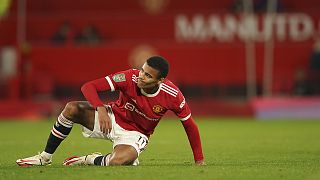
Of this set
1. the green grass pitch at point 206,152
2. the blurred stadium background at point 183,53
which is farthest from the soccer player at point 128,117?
the blurred stadium background at point 183,53

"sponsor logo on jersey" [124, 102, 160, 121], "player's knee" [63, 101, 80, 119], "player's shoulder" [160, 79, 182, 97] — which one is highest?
"player's shoulder" [160, 79, 182, 97]

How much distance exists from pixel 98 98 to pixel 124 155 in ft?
2.59

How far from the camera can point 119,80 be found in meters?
9.73

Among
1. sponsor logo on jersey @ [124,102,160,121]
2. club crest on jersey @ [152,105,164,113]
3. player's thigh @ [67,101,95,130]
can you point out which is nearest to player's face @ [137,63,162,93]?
club crest on jersey @ [152,105,164,113]

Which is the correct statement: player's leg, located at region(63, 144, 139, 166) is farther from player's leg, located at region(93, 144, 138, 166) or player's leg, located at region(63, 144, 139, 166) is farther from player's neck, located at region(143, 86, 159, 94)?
player's neck, located at region(143, 86, 159, 94)

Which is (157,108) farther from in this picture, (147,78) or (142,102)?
(147,78)

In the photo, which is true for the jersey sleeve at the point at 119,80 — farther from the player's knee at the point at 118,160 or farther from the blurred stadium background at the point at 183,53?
the blurred stadium background at the point at 183,53

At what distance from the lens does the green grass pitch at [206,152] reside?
353 inches

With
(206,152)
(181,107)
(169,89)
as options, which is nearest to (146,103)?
(169,89)

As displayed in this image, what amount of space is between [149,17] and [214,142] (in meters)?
11.2

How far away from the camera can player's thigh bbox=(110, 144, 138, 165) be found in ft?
32.0

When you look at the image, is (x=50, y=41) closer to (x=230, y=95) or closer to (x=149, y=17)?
(x=149, y=17)

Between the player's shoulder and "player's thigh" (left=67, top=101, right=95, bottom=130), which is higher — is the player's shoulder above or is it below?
above

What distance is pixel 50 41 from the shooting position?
25375mm
